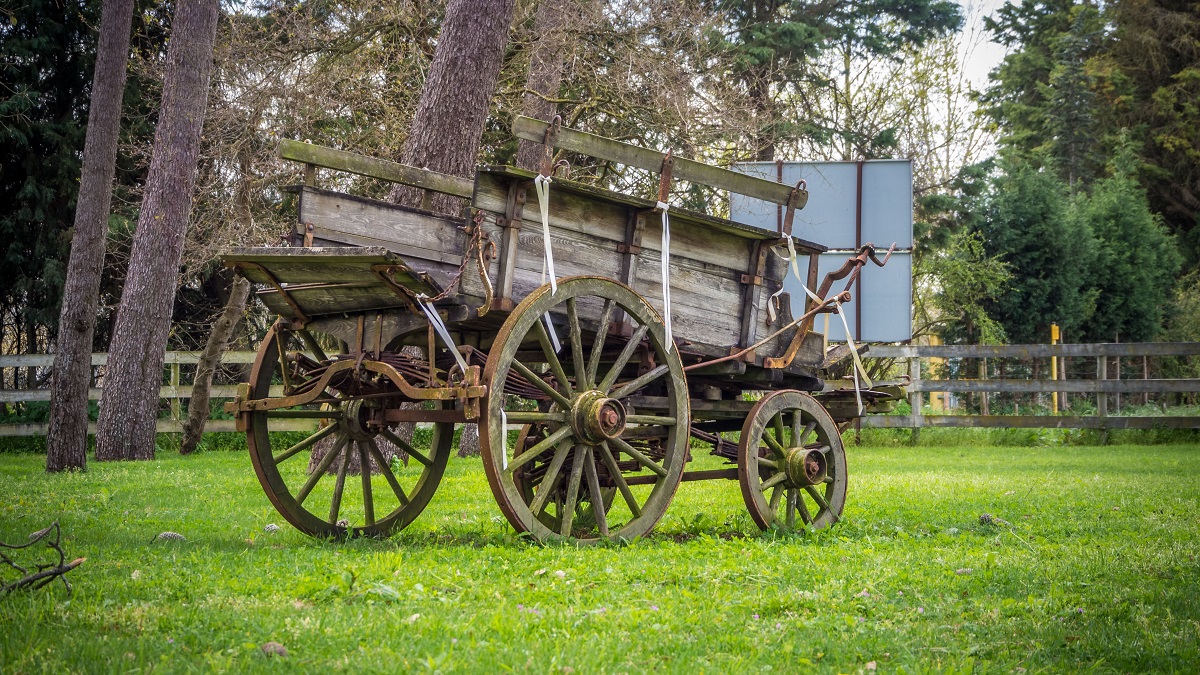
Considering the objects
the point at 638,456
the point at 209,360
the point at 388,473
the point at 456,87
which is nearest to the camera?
the point at 638,456

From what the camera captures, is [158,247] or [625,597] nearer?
[625,597]

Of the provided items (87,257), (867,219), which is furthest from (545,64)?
(87,257)

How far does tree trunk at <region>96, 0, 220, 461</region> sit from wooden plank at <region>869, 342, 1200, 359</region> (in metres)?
10.4

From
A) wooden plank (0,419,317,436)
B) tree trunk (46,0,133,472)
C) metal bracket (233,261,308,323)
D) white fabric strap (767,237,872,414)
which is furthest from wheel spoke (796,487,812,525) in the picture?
wooden plank (0,419,317,436)

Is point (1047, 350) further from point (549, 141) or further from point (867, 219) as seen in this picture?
point (549, 141)

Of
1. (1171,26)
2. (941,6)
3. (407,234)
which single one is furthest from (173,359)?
(1171,26)

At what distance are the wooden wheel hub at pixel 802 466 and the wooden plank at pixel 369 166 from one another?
2595 millimetres

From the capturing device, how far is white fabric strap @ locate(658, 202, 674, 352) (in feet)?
19.9

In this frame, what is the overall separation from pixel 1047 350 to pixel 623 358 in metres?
13.2

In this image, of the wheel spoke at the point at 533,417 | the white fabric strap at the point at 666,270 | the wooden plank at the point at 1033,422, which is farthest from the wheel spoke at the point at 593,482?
the wooden plank at the point at 1033,422

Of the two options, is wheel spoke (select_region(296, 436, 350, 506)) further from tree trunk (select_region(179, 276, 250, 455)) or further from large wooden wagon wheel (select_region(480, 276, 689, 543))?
tree trunk (select_region(179, 276, 250, 455))

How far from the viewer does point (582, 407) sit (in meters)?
5.69

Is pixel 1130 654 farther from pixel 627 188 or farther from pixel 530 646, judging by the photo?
pixel 627 188

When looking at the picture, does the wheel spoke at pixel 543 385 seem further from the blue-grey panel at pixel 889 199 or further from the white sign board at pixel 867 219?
the blue-grey panel at pixel 889 199
